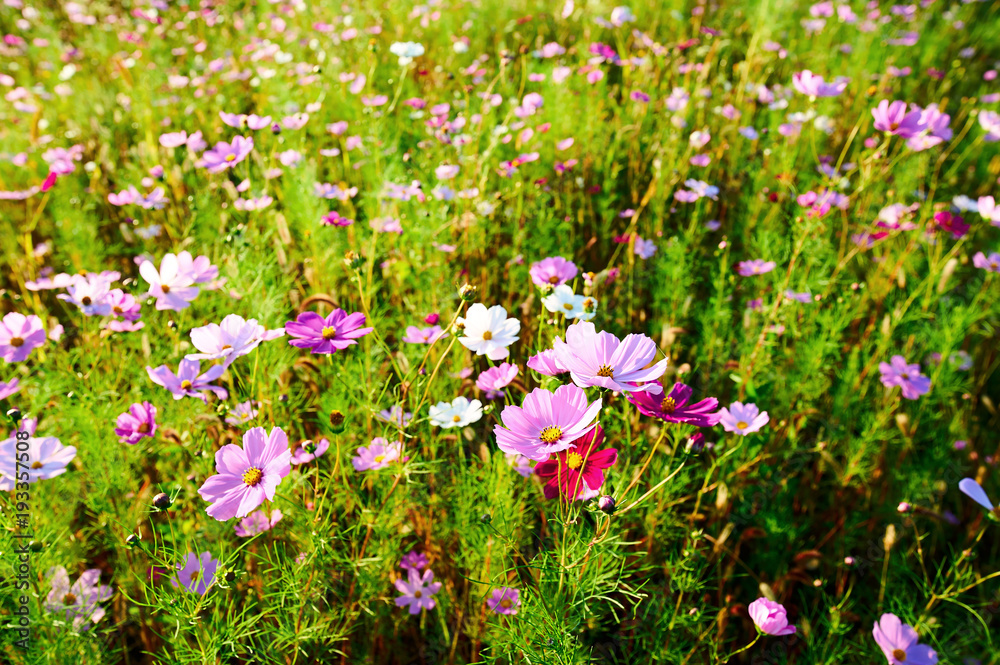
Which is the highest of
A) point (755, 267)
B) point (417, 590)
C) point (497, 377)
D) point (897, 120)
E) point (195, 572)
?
point (897, 120)

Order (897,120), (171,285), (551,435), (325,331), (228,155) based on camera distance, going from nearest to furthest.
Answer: (551,435), (325,331), (171,285), (897,120), (228,155)

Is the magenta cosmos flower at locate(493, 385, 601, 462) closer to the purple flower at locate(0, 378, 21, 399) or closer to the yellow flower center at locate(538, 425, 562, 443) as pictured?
the yellow flower center at locate(538, 425, 562, 443)

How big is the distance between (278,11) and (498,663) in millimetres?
3926

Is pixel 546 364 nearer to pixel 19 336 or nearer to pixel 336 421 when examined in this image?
pixel 336 421

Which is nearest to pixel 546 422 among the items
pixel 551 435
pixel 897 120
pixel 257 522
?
pixel 551 435

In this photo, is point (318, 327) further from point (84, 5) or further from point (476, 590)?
point (84, 5)

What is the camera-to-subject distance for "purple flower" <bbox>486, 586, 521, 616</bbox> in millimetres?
998

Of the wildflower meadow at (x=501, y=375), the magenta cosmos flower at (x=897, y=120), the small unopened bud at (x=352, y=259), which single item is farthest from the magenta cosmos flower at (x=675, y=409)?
the magenta cosmos flower at (x=897, y=120)

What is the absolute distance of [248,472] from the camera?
830mm

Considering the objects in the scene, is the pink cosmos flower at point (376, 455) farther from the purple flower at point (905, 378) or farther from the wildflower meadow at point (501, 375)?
the purple flower at point (905, 378)

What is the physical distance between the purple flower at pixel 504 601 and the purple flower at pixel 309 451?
0.40 meters

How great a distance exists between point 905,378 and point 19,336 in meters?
2.07

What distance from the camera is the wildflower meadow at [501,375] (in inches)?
37.8

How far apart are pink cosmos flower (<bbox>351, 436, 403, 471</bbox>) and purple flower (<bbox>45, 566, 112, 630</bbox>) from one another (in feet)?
1.63
